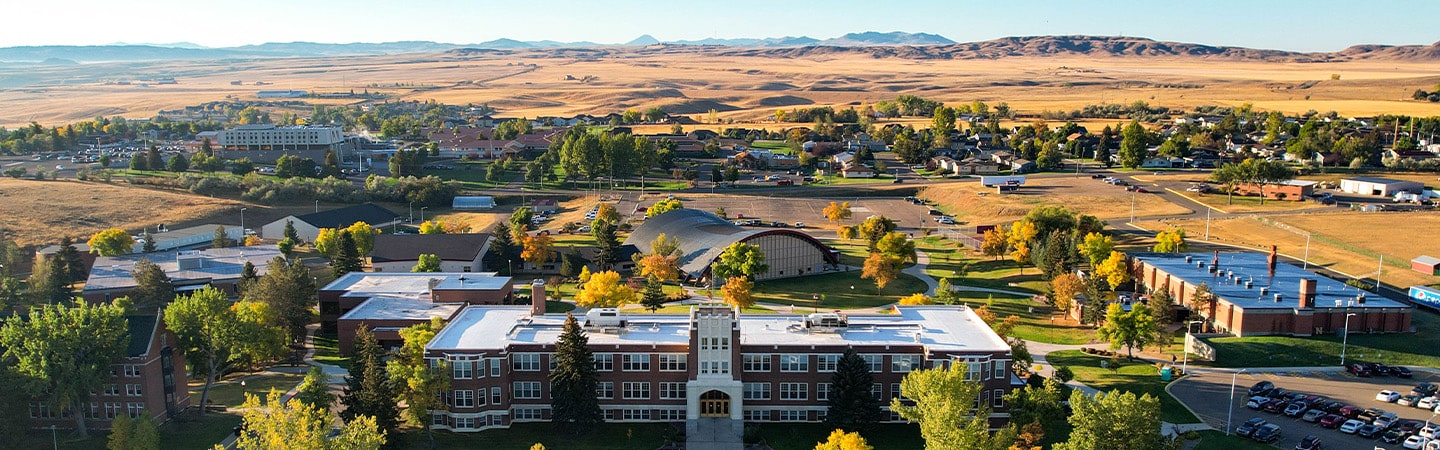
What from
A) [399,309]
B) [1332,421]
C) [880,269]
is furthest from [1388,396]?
[399,309]

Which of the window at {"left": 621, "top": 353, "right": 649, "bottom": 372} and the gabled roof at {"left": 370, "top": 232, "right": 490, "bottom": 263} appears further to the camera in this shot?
the gabled roof at {"left": 370, "top": 232, "right": 490, "bottom": 263}

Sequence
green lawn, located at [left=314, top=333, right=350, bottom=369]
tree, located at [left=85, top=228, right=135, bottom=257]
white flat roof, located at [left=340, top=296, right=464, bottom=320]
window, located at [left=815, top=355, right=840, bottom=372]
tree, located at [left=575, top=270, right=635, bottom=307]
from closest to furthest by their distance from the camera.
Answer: window, located at [left=815, top=355, right=840, bottom=372] → green lawn, located at [left=314, top=333, right=350, bottom=369] → white flat roof, located at [left=340, top=296, right=464, bottom=320] → tree, located at [left=575, top=270, right=635, bottom=307] → tree, located at [left=85, top=228, right=135, bottom=257]

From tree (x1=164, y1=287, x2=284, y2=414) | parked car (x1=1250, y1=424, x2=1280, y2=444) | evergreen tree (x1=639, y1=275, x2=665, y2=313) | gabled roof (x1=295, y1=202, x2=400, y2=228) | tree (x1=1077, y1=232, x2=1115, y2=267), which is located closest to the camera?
parked car (x1=1250, y1=424, x2=1280, y2=444)

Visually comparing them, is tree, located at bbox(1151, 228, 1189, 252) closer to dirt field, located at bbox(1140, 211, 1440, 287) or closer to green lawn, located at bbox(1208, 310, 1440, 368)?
dirt field, located at bbox(1140, 211, 1440, 287)

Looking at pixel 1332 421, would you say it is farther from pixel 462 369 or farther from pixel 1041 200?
pixel 1041 200

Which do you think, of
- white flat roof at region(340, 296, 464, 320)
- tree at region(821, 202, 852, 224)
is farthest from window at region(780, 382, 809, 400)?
tree at region(821, 202, 852, 224)

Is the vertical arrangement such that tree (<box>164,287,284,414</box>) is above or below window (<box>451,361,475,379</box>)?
above

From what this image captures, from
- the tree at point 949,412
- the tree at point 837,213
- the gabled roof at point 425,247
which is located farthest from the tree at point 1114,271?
the gabled roof at point 425,247

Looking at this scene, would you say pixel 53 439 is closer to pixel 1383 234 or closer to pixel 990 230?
pixel 990 230
